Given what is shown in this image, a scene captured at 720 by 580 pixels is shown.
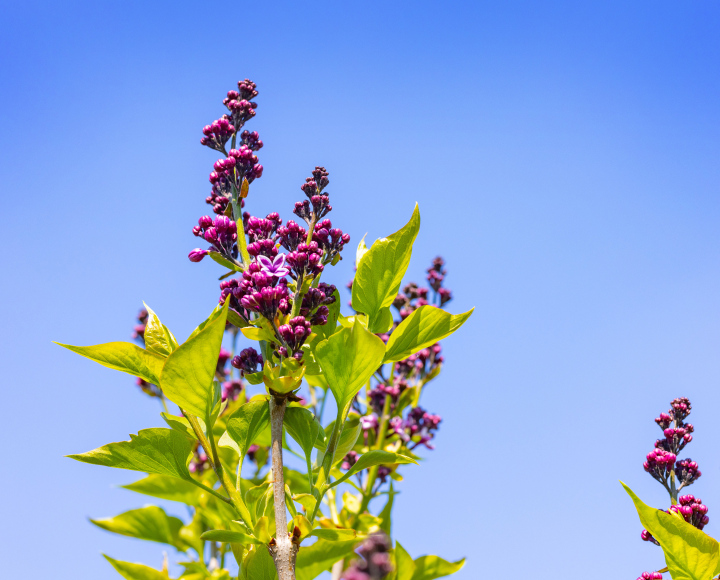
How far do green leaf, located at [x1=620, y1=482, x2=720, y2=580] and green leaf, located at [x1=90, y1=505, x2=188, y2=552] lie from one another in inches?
93.8

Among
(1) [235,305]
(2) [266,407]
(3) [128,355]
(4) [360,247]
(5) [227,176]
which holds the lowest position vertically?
(2) [266,407]

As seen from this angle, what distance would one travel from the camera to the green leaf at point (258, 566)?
6.32ft

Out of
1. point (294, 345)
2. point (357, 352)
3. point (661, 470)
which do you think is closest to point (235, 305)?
point (294, 345)

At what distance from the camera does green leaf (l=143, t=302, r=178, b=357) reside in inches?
81.4

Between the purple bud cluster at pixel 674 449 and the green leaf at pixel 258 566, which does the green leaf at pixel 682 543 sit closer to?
the purple bud cluster at pixel 674 449

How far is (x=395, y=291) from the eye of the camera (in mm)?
2184

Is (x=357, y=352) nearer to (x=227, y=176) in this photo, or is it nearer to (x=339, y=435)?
(x=339, y=435)

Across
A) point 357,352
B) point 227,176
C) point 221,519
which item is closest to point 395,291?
point 357,352

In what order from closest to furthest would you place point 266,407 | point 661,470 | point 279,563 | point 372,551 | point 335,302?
1. point 372,551
2. point 279,563
3. point 266,407
4. point 335,302
5. point 661,470

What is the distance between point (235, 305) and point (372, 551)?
3.79 ft

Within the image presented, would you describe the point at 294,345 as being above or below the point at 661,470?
above

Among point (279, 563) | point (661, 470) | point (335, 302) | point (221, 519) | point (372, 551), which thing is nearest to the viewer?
point (372, 551)

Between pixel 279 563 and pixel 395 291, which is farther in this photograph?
pixel 395 291

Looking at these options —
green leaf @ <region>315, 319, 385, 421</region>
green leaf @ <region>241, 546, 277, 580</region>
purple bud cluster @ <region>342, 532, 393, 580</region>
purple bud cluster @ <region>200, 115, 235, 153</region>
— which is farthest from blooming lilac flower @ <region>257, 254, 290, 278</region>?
purple bud cluster @ <region>342, 532, 393, 580</region>
